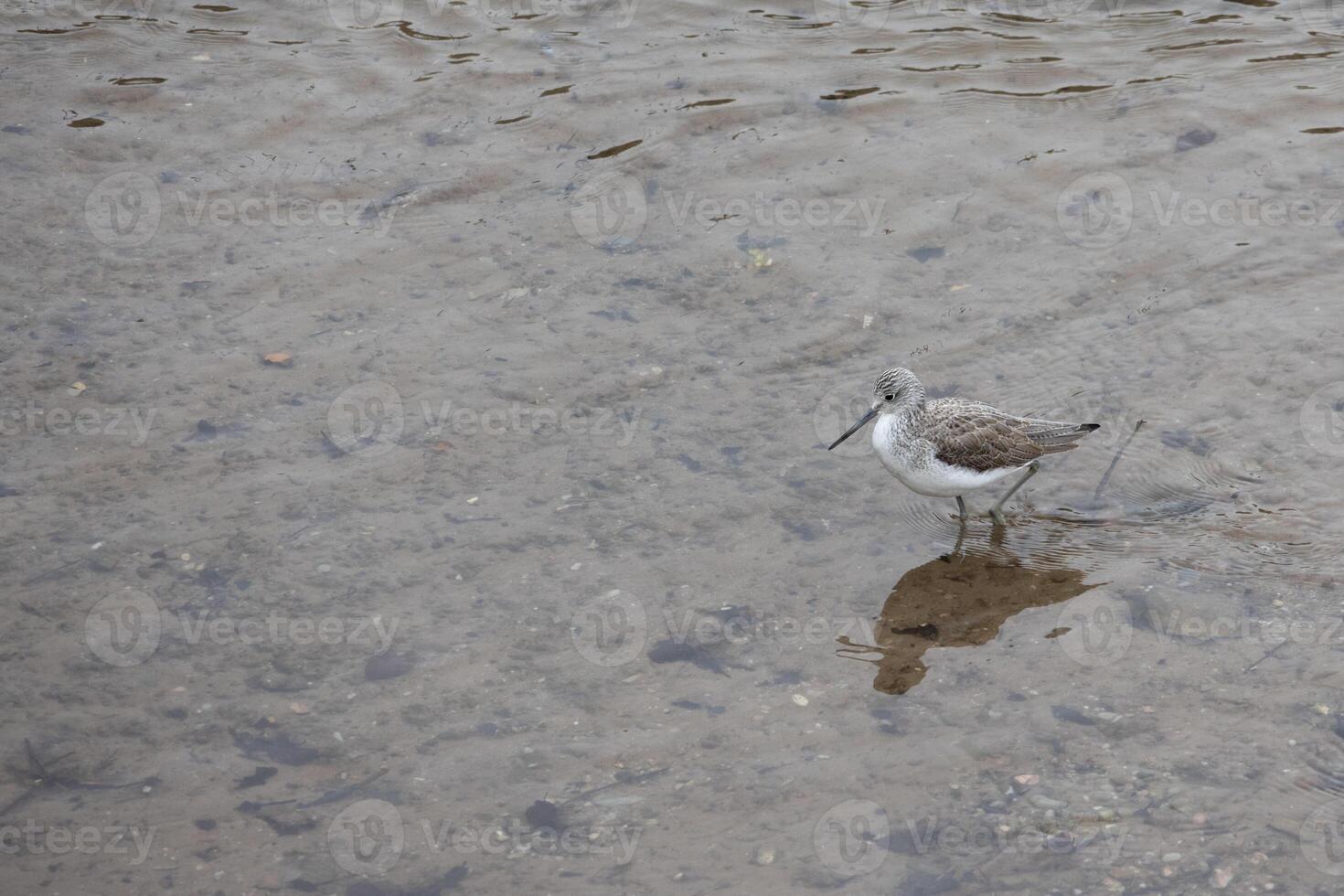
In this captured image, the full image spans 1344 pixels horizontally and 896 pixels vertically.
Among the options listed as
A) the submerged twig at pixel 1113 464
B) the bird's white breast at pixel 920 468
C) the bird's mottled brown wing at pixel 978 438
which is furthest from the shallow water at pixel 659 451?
the bird's mottled brown wing at pixel 978 438

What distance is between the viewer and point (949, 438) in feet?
24.3

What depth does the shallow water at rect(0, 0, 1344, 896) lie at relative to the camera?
607 cm

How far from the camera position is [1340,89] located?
1158cm

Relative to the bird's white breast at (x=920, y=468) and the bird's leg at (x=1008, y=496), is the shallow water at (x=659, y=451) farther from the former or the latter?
the bird's white breast at (x=920, y=468)

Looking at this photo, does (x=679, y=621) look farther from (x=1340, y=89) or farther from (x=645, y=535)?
(x=1340, y=89)

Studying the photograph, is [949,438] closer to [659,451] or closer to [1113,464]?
[1113,464]

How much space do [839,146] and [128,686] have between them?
7.22 meters

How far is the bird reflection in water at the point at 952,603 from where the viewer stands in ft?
22.8

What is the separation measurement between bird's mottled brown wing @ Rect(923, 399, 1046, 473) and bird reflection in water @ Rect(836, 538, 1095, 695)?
58cm

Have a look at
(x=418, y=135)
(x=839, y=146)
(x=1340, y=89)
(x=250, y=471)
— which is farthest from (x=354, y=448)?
(x=1340, y=89)

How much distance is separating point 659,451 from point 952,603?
6.75 ft

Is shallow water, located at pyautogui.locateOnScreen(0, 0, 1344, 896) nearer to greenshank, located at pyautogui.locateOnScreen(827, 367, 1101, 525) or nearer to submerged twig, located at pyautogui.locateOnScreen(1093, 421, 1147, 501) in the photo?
submerged twig, located at pyautogui.locateOnScreen(1093, 421, 1147, 501)

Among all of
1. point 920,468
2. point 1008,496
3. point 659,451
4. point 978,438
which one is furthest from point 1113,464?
point 659,451

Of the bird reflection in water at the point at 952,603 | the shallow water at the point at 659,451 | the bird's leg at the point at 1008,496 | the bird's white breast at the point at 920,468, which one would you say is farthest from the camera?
the bird's leg at the point at 1008,496
